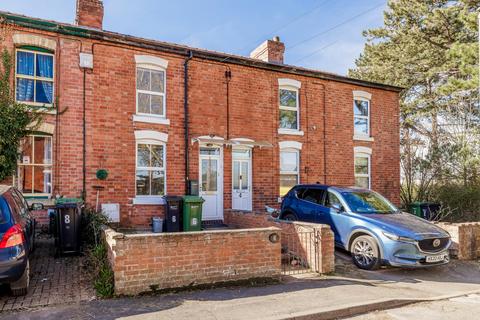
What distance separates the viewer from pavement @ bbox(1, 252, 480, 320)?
5.10m

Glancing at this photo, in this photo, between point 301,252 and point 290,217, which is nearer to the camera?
point 301,252

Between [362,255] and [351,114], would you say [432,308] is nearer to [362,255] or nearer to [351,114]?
[362,255]

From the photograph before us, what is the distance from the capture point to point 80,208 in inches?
329

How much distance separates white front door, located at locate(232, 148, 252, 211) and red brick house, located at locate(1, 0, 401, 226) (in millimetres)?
36

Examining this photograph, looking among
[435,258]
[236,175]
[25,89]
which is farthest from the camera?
[236,175]

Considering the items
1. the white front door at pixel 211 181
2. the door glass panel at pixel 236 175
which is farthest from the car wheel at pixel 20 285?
the door glass panel at pixel 236 175

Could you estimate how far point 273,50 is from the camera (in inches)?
583

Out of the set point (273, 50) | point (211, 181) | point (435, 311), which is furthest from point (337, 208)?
point (273, 50)

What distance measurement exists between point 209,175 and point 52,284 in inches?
260

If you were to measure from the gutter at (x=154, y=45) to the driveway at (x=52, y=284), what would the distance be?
6070 millimetres

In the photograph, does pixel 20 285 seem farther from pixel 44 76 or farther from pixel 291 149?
pixel 291 149

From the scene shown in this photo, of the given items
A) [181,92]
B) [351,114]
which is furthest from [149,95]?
[351,114]

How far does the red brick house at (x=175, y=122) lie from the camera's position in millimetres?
10133

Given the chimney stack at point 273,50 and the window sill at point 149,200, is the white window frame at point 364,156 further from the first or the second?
the window sill at point 149,200
